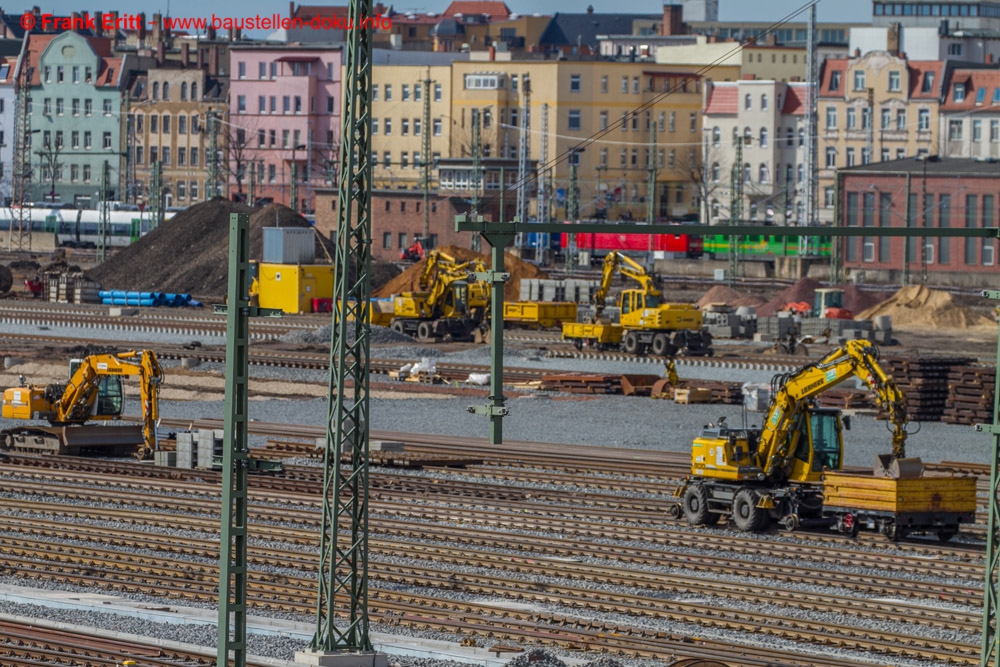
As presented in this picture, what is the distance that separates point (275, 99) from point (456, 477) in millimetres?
106602

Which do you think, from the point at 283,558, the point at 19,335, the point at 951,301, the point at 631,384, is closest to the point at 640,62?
the point at 951,301

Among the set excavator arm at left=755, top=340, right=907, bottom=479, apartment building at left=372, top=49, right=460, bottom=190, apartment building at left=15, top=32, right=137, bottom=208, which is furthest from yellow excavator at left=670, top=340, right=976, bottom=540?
apartment building at left=15, top=32, right=137, bottom=208

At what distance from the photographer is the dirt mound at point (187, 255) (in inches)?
3410

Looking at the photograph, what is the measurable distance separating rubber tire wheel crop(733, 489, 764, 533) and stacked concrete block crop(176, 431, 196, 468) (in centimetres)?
1234

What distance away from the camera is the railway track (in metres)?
23.0

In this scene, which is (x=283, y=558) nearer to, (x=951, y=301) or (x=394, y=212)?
(x=951, y=301)

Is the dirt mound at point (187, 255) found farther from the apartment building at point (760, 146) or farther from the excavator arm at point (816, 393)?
the excavator arm at point (816, 393)

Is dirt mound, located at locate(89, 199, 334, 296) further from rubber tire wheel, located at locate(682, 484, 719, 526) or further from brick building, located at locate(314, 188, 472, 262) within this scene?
rubber tire wheel, located at locate(682, 484, 719, 526)

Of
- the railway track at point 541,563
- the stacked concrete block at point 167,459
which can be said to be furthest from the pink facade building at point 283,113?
the railway track at point 541,563

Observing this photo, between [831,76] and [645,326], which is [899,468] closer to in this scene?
[645,326]

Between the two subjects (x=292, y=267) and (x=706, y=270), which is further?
(x=706, y=270)

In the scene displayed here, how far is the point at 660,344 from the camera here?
60156mm

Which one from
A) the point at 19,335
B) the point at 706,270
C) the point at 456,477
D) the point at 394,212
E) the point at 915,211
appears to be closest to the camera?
the point at 456,477

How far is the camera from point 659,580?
26.3 meters
